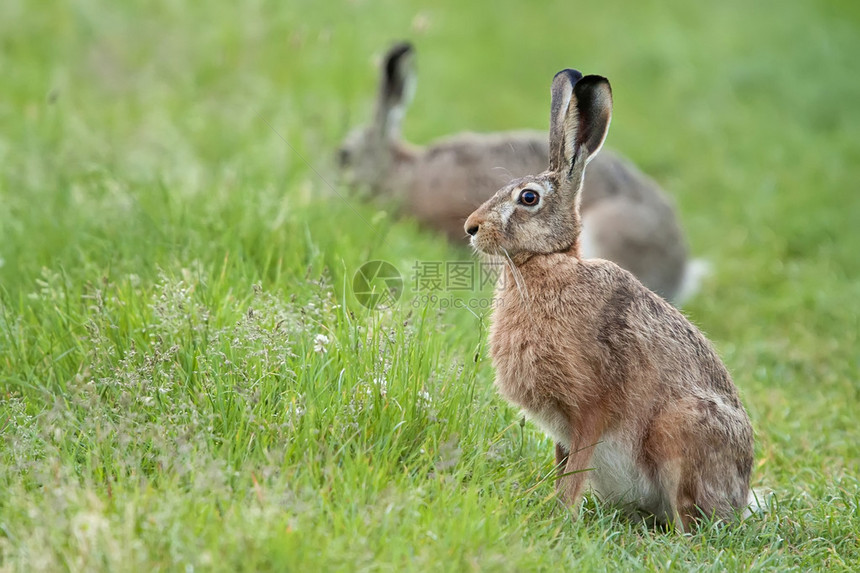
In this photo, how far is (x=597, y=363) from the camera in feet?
13.3

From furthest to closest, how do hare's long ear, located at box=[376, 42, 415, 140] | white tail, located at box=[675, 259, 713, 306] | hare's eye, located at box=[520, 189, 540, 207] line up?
white tail, located at box=[675, 259, 713, 306], hare's long ear, located at box=[376, 42, 415, 140], hare's eye, located at box=[520, 189, 540, 207]

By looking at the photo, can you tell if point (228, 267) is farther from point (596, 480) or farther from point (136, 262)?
point (596, 480)

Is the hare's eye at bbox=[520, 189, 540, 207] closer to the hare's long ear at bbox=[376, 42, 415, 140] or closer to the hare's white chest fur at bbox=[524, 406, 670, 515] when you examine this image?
the hare's white chest fur at bbox=[524, 406, 670, 515]

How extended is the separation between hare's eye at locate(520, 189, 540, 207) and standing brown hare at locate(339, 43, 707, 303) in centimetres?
378

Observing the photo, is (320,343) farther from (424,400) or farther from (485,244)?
(485,244)

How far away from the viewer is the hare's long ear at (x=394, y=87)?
8.39 meters

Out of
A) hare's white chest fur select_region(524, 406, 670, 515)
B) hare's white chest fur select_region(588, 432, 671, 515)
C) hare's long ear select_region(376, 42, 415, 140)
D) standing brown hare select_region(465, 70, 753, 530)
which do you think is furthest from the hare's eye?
hare's long ear select_region(376, 42, 415, 140)

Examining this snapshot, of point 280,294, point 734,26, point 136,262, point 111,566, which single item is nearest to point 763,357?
point 280,294

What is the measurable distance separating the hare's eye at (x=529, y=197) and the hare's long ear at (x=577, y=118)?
15cm

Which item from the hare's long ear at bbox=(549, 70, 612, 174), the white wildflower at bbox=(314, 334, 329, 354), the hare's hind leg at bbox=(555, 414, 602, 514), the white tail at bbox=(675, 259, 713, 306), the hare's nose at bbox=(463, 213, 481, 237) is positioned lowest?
the white tail at bbox=(675, 259, 713, 306)

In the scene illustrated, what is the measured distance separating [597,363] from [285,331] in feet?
4.27

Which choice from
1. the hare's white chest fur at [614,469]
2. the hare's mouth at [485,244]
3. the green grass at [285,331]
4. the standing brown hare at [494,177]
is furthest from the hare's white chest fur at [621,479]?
the standing brown hare at [494,177]

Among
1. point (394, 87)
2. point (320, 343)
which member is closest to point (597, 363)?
point (320, 343)

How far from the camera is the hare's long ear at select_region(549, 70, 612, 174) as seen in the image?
13.5 feet
